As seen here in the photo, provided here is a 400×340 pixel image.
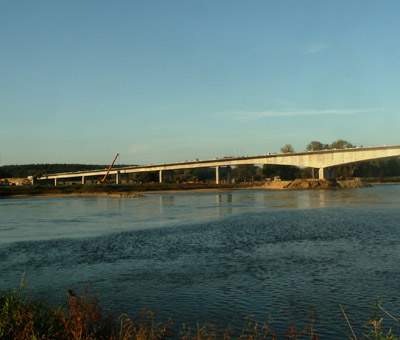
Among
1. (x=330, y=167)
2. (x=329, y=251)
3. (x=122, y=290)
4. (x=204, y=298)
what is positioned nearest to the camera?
(x=204, y=298)

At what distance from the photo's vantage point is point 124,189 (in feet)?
446

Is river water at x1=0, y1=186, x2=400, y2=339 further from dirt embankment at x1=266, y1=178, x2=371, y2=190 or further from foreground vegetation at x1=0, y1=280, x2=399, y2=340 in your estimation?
dirt embankment at x1=266, y1=178, x2=371, y2=190

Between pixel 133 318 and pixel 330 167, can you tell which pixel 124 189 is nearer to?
pixel 330 167

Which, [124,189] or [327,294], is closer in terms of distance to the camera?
[327,294]

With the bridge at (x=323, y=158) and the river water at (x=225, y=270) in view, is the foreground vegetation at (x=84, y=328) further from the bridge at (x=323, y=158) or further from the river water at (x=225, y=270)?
the bridge at (x=323, y=158)

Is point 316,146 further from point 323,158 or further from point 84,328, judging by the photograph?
point 84,328

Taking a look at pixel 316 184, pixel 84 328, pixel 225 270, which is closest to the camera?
pixel 84 328

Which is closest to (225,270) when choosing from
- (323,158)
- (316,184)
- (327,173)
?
(323,158)

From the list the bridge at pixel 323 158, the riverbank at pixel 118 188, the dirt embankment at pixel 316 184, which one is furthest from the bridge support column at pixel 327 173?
the riverbank at pixel 118 188

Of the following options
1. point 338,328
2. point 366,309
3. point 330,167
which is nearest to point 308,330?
point 338,328

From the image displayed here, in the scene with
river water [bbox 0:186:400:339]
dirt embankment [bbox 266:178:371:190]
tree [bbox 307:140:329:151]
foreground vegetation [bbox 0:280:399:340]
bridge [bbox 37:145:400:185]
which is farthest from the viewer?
tree [bbox 307:140:329:151]

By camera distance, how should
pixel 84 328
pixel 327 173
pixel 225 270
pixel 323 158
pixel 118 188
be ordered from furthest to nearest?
pixel 118 188, pixel 327 173, pixel 323 158, pixel 225 270, pixel 84 328

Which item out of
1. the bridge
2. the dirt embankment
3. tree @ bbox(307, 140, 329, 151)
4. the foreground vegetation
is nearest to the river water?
the foreground vegetation

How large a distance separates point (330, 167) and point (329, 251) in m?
110
